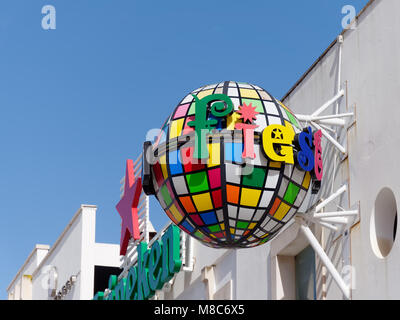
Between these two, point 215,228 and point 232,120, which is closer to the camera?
point 232,120

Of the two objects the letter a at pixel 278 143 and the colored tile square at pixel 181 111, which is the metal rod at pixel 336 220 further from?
the colored tile square at pixel 181 111

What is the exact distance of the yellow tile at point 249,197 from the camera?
47.0 feet

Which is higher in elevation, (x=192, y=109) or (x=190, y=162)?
(x=192, y=109)

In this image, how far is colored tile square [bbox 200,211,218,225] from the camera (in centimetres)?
1449

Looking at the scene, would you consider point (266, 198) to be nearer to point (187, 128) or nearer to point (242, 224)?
point (242, 224)

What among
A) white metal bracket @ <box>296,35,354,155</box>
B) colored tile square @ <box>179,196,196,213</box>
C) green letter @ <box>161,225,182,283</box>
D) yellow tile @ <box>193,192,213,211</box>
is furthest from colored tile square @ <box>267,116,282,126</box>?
green letter @ <box>161,225,182,283</box>

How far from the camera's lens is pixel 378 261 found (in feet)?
51.3

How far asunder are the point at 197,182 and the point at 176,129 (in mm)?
826

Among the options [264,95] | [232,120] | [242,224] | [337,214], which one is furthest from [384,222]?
[232,120]

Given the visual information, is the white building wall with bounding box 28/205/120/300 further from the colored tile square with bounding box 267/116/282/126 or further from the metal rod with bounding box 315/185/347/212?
the colored tile square with bounding box 267/116/282/126

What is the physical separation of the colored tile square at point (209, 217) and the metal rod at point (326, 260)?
2638 millimetres

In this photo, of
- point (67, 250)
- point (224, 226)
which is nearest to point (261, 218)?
point (224, 226)

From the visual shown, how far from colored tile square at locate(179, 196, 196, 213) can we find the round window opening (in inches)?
120

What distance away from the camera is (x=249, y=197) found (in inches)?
565
